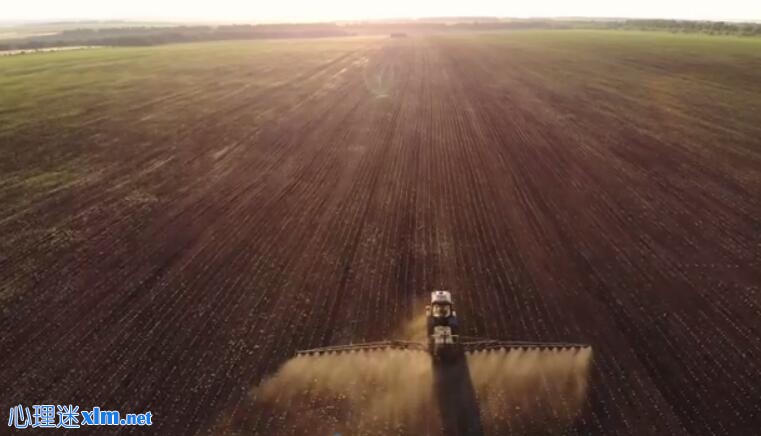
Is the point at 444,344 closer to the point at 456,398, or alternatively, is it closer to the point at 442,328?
the point at 442,328

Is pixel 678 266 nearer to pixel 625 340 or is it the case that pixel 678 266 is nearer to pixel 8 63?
pixel 625 340

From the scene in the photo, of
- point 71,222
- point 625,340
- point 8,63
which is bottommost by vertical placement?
point 625,340

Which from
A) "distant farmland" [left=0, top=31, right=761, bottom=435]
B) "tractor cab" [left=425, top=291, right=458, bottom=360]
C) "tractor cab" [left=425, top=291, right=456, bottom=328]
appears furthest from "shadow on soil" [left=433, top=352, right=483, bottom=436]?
"distant farmland" [left=0, top=31, right=761, bottom=435]

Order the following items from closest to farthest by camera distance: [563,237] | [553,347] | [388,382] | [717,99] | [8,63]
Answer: [388,382] → [553,347] → [563,237] → [717,99] → [8,63]

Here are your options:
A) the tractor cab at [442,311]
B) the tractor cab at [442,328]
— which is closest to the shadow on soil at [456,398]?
the tractor cab at [442,328]

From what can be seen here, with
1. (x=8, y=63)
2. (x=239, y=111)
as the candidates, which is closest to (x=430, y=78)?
(x=239, y=111)

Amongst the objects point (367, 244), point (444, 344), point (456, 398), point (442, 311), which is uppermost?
point (442, 311)

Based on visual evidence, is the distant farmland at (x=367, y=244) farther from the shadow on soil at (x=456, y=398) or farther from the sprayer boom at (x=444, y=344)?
the shadow on soil at (x=456, y=398)

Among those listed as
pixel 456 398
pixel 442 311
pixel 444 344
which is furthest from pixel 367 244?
pixel 456 398
